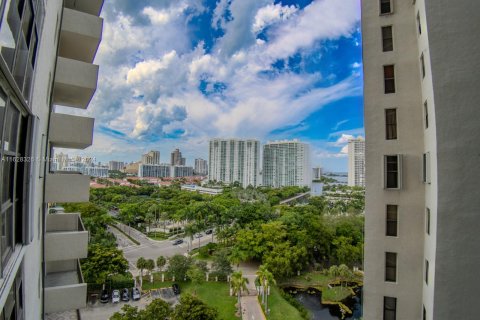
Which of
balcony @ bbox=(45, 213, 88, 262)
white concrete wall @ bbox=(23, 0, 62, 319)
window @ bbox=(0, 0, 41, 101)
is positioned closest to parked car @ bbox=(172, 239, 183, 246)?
balcony @ bbox=(45, 213, 88, 262)

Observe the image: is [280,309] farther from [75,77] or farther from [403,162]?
[75,77]

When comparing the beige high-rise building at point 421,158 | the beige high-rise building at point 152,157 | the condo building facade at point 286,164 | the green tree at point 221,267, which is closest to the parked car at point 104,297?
the green tree at point 221,267

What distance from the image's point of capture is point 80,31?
191 inches

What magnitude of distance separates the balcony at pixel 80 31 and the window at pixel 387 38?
4864mm

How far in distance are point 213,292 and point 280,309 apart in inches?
179

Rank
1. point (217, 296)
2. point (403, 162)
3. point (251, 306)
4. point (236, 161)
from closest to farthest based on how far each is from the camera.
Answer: point (403, 162)
point (251, 306)
point (217, 296)
point (236, 161)

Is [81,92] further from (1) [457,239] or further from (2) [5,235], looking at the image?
(1) [457,239]

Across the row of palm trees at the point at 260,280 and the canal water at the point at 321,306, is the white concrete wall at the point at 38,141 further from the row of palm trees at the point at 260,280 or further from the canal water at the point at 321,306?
the canal water at the point at 321,306

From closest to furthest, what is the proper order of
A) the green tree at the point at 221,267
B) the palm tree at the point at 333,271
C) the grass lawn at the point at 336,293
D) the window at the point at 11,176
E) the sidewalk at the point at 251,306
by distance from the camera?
1. the window at the point at 11,176
2. the sidewalk at the point at 251,306
3. the grass lawn at the point at 336,293
4. the green tree at the point at 221,267
5. the palm tree at the point at 333,271

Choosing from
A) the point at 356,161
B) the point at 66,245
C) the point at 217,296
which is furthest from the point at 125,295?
the point at 356,161

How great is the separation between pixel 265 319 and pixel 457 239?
557 inches

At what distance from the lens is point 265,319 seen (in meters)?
15.1

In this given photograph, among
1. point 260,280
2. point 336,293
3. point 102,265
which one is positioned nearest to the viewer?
point 260,280

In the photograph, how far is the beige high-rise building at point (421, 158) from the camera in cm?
329
